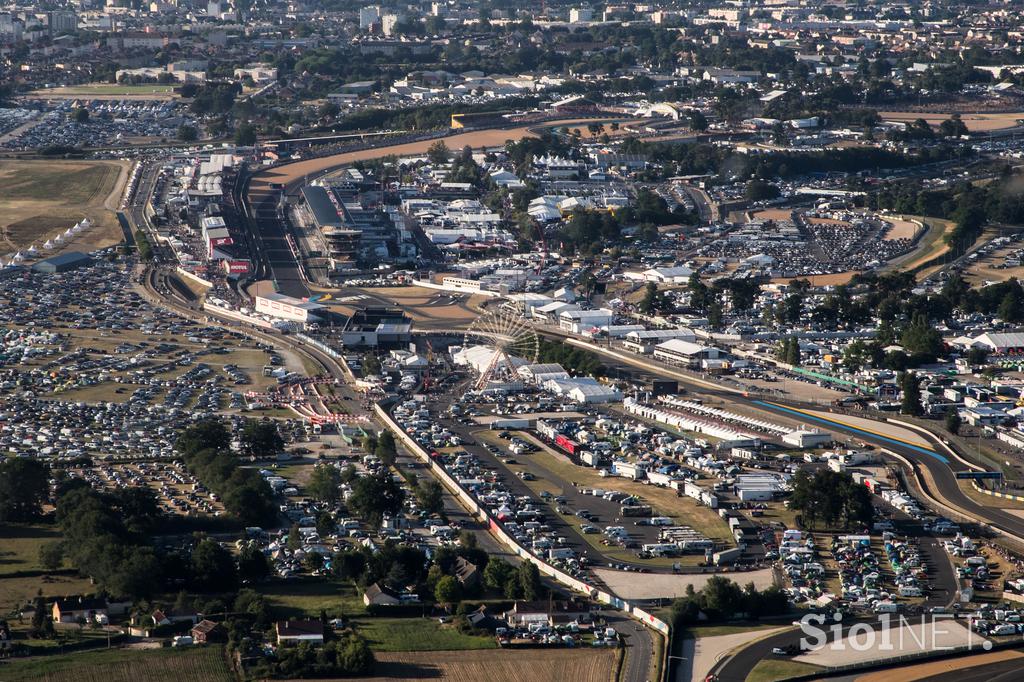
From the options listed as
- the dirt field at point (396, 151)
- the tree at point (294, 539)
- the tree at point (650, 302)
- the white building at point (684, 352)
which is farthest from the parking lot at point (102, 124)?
the tree at point (294, 539)

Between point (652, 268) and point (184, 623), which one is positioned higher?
point (184, 623)

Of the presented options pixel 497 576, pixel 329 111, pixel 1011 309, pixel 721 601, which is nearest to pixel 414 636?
pixel 497 576

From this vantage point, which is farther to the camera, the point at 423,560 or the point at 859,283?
the point at 859,283

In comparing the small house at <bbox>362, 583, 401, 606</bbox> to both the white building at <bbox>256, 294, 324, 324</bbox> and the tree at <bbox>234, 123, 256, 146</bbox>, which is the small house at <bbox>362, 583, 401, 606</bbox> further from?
the tree at <bbox>234, 123, 256, 146</bbox>

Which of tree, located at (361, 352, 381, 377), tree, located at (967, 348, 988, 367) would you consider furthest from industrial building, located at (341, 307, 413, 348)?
tree, located at (967, 348, 988, 367)

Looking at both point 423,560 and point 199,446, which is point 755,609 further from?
point 199,446

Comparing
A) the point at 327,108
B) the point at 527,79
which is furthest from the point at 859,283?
the point at 527,79
